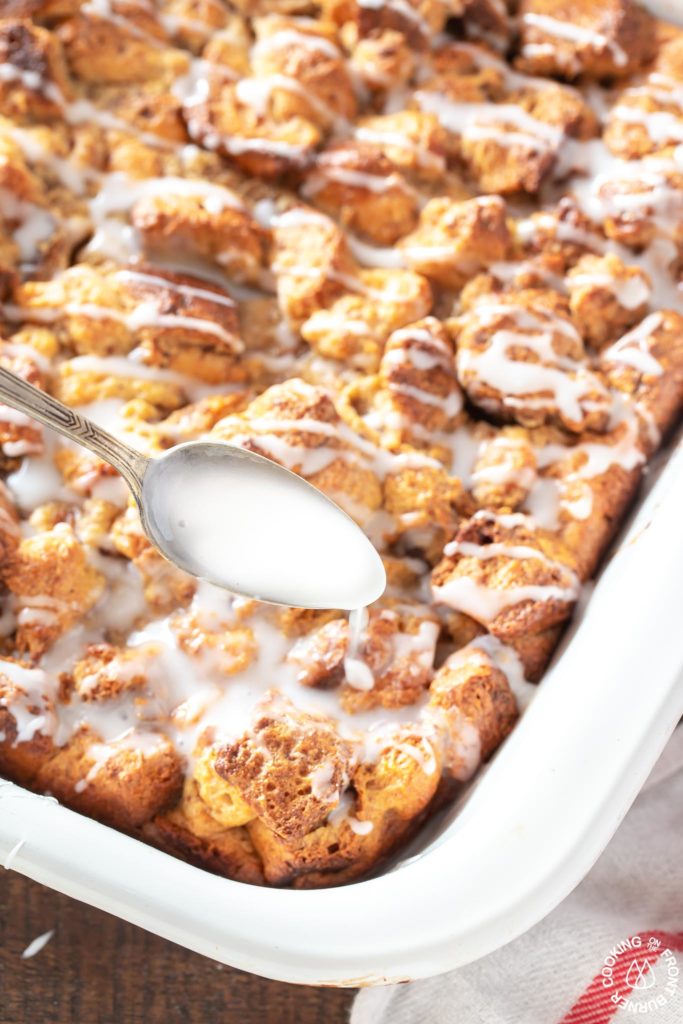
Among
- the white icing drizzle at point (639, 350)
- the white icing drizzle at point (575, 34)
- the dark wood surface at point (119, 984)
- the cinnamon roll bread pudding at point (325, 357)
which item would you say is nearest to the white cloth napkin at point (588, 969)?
the dark wood surface at point (119, 984)

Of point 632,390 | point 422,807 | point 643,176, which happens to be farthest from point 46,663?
point 643,176

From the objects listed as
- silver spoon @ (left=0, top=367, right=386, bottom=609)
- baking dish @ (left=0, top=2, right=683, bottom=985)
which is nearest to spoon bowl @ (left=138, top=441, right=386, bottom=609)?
silver spoon @ (left=0, top=367, right=386, bottom=609)

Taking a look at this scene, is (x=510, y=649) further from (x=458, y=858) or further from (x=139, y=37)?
(x=139, y=37)

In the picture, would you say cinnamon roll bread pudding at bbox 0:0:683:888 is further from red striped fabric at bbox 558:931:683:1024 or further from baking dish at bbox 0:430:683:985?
red striped fabric at bbox 558:931:683:1024

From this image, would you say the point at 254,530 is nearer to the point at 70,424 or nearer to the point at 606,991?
the point at 70,424

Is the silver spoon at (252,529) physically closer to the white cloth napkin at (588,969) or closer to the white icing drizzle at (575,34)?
the white cloth napkin at (588,969)

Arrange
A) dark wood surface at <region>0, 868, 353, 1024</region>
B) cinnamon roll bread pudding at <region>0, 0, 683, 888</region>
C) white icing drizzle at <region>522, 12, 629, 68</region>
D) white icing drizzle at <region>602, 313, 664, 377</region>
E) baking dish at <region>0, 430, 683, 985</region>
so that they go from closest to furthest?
baking dish at <region>0, 430, 683, 985</region>, cinnamon roll bread pudding at <region>0, 0, 683, 888</region>, dark wood surface at <region>0, 868, 353, 1024</region>, white icing drizzle at <region>602, 313, 664, 377</region>, white icing drizzle at <region>522, 12, 629, 68</region>
